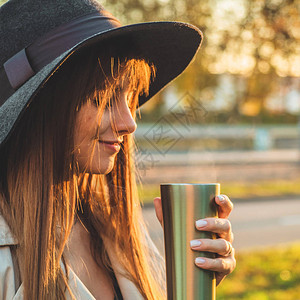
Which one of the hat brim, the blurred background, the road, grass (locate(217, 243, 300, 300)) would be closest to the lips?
the hat brim

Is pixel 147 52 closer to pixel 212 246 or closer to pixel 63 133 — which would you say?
pixel 63 133

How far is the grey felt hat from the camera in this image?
3.97 feet

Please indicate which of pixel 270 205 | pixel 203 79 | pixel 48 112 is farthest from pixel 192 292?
pixel 270 205

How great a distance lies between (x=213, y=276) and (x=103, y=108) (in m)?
0.50

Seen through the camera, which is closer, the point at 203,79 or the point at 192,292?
the point at 192,292

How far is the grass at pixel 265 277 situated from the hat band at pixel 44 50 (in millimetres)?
3613

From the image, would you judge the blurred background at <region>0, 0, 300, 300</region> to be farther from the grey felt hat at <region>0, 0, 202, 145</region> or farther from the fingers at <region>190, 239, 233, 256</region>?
the fingers at <region>190, 239, 233, 256</region>

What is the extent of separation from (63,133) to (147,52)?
0.37 m

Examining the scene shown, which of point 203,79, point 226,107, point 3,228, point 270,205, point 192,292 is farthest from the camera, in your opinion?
point 270,205

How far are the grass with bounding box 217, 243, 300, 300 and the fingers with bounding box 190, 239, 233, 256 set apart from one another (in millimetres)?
3462

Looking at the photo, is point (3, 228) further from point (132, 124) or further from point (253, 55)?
point (253, 55)

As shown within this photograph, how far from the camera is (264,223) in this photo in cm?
962

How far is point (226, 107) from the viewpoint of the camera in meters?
4.81

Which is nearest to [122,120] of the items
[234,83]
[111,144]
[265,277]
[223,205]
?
[111,144]
